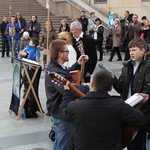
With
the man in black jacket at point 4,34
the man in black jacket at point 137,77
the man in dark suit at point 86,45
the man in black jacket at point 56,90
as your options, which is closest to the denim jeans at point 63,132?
the man in black jacket at point 56,90

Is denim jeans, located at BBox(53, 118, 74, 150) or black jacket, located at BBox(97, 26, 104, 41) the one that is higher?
black jacket, located at BBox(97, 26, 104, 41)

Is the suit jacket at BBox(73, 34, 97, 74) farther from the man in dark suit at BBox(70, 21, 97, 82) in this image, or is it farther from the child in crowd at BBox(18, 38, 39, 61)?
the child in crowd at BBox(18, 38, 39, 61)

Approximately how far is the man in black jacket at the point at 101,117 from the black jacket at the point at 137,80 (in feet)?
2.84

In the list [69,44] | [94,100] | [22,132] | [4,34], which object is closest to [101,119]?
[94,100]

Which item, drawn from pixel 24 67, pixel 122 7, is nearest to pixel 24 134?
pixel 24 67

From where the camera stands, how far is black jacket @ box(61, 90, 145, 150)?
10.1 ft

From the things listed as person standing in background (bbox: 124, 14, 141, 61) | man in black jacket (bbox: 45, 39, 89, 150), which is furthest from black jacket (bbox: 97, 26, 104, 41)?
man in black jacket (bbox: 45, 39, 89, 150)

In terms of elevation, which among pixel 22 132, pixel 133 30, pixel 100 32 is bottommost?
pixel 22 132

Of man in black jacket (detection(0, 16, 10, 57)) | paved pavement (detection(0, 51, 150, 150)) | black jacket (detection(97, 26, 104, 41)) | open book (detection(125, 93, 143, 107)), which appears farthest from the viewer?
man in black jacket (detection(0, 16, 10, 57))

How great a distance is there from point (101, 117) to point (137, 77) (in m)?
1.30

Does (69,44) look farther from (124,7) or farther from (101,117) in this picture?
(124,7)

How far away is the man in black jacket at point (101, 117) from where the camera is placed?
308 centimetres

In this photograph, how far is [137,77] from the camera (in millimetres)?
4219

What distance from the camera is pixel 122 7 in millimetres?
20672
